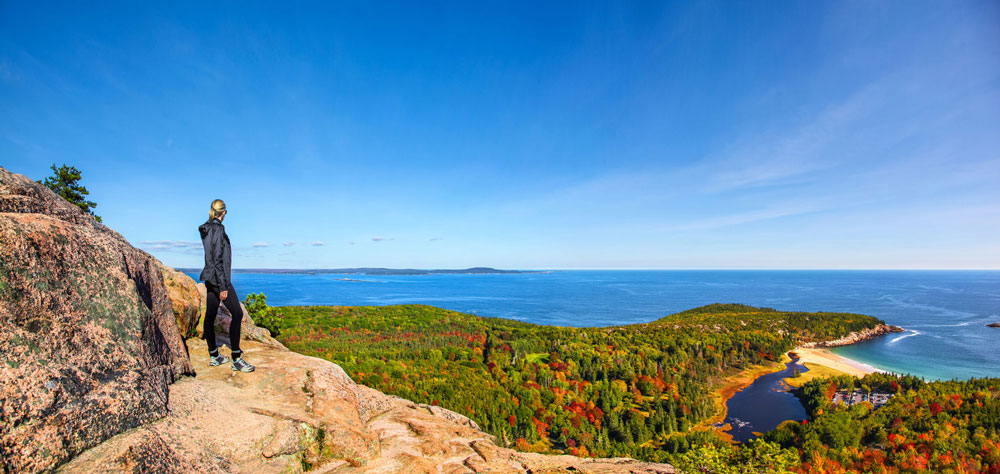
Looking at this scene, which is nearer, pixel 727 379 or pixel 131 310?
pixel 131 310

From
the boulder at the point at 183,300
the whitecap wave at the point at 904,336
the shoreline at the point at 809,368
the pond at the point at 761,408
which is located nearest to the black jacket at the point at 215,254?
the boulder at the point at 183,300

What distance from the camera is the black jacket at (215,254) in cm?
808

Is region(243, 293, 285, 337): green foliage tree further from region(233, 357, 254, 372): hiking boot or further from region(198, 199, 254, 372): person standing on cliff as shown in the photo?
region(198, 199, 254, 372): person standing on cliff

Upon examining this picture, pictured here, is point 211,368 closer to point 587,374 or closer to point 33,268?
point 33,268

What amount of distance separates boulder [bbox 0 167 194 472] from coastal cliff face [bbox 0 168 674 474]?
0.05ft

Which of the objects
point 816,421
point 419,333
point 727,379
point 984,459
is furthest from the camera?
point 419,333

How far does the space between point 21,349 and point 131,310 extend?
2110mm

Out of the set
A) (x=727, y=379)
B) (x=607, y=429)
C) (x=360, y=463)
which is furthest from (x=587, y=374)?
(x=360, y=463)

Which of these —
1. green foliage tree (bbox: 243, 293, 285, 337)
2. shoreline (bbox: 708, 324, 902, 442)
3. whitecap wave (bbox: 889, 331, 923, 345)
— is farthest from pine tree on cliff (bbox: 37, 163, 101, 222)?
whitecap wave (bbox: 889, 331, 923, 345)

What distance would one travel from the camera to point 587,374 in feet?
263

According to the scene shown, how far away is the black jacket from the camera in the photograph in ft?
26.5

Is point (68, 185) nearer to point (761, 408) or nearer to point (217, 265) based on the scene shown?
point (217, 265)

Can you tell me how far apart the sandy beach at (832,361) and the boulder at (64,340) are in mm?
119331

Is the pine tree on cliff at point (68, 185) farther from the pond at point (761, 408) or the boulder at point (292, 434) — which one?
the pond at point (761, 408)
